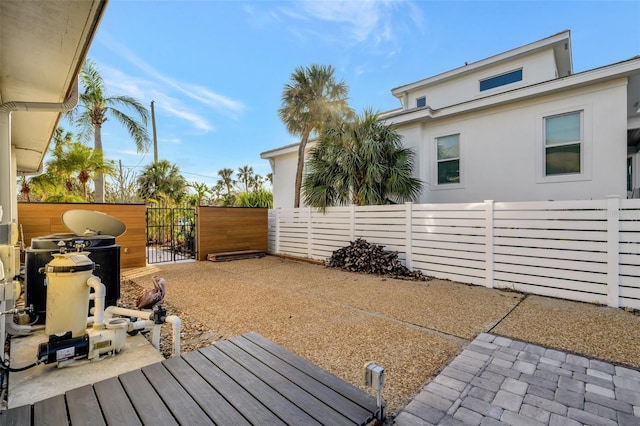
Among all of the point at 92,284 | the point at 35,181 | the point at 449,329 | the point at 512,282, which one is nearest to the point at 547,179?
the point at 512,282

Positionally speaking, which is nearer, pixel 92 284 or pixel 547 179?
pixel 92 284

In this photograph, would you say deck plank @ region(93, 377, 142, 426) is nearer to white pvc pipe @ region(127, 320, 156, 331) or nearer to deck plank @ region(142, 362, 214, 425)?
deck plank @ region(142, 362, 214, 425)

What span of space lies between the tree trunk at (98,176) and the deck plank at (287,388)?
38.8 feet

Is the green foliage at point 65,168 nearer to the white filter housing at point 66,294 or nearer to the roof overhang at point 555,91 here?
the white filter housing at point 66,294

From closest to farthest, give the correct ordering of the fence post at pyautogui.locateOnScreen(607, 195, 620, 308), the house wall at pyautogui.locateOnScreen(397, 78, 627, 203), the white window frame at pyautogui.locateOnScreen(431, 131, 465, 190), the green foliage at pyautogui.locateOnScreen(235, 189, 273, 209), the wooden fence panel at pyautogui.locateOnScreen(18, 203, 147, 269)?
1. the fence post at pyautogui.locateOnScreen(607, 195, 620, 308)
2. the house wall at pyautogui.locateOnScreen(397, 78, 627, 203)
3. the wooden fence panel at pyautogui.locateOnScreen(18, 203, 147, 269)
4. the white window frame at pyautogui.locateOnScreen(431, 131, 465, 190)
5. the green foliage at pyautogui.locateOnScreen(235, 189, 273, 209)

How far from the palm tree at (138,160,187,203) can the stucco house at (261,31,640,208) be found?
1302 centimetres

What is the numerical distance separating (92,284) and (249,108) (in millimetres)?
15867

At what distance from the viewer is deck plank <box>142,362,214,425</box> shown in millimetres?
1569

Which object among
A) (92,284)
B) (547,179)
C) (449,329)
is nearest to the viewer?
(92,284)

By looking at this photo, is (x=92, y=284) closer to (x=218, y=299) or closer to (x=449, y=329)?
(x=218, y=299)

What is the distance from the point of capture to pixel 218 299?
458cm

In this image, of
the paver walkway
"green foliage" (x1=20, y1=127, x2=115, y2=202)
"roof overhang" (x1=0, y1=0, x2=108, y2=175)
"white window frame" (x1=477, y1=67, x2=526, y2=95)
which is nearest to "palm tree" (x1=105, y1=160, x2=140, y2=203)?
"green foliage" (x1=20, y1=127, x2=115, y2=202)

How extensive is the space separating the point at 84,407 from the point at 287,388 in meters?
1.15

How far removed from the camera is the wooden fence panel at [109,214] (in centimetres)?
586
